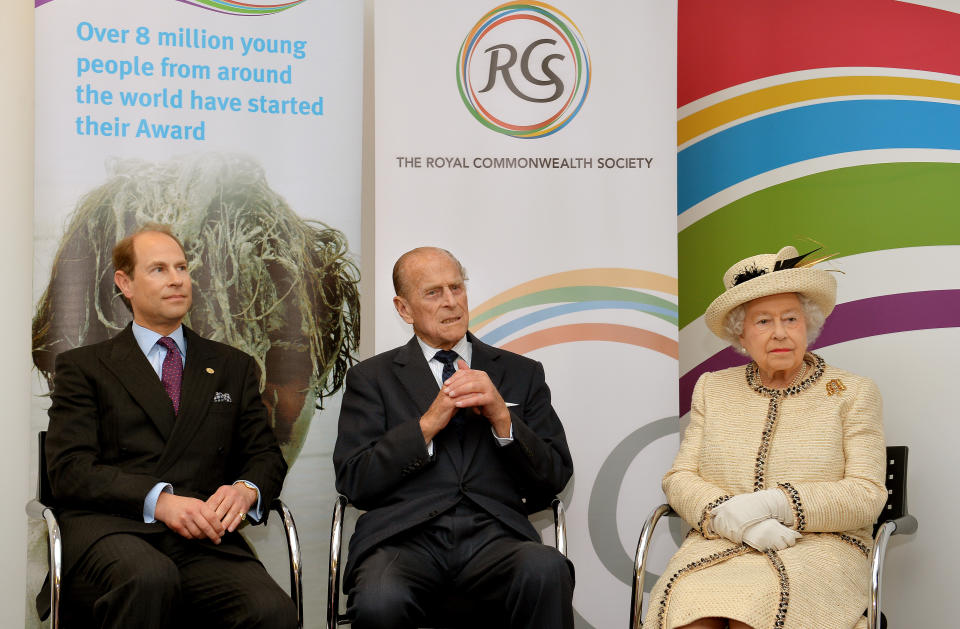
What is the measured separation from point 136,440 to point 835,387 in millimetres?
2443

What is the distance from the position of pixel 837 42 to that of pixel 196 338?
314 cm

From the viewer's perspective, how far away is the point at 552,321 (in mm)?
4027

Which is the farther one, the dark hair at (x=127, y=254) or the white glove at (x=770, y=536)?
the dark hair at (x=127, y=254)

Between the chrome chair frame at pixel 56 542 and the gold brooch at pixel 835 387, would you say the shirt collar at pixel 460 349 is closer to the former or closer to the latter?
the chrome chair frame at pixel 56 542

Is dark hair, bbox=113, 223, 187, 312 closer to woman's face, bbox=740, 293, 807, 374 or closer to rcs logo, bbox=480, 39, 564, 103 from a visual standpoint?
rcs logo, bbox=480, 39, 564, 103

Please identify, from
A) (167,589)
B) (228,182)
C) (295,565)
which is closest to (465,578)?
(295,565)

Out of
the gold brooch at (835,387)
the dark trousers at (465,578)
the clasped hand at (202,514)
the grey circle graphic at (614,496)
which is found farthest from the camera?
the grey circle graphic at (614,496)

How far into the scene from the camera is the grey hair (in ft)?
11.5

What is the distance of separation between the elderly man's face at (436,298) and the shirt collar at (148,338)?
33.7 inches

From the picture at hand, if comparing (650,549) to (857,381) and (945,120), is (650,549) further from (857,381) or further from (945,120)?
(945,120)

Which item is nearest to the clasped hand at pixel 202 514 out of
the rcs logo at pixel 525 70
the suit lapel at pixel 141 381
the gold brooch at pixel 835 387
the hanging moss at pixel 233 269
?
the suit lapel at pixel 141 381

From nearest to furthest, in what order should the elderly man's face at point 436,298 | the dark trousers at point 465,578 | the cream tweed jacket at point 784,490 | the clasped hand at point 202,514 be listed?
the cream tweed jacket at point 784,490 < the dark trousers at point 465,578 < the clasped hand at point 202,514 < the elderly man's face at point 436,298

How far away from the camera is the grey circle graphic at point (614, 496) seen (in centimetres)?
395

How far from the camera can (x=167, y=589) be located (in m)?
2.99
